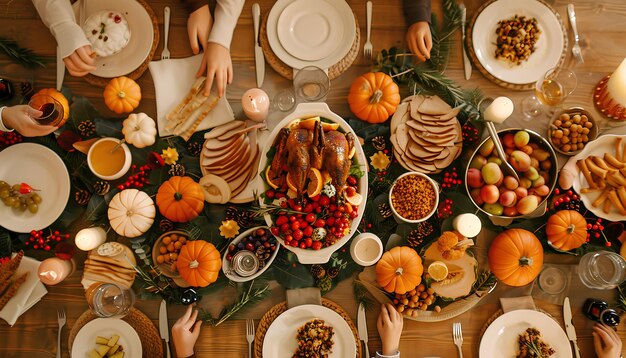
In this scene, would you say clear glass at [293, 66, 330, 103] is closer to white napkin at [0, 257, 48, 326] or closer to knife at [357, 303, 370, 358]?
knife at [357, 303, 370, 358]

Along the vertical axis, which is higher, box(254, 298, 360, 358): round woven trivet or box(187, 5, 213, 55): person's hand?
box(187, 5, 213, 55): person's hand

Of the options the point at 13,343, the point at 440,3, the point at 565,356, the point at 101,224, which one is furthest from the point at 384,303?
the point at 13,343

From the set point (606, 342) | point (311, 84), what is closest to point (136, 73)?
point (311, 84)

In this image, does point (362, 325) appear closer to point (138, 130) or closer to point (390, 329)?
point (390, 329)

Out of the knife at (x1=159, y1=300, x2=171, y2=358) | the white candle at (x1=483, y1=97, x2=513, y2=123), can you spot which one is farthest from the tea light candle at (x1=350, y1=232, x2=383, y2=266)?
the knife at (x1=159, y1=300, x2=171, y2=358)

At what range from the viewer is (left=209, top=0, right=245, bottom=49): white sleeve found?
170 cm

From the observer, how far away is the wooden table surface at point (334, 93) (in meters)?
1.67

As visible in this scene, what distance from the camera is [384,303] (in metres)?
1.69

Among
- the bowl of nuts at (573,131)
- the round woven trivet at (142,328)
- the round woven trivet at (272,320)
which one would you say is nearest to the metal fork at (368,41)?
the bowl of nuts at (573,131)

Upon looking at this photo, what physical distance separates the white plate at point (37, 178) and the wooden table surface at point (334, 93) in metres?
0.27

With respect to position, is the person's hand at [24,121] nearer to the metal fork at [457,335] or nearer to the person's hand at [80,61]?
the person's hand at [80,61]

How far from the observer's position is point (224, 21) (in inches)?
67.0

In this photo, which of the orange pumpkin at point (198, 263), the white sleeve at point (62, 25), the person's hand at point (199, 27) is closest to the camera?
the orange pumpkin at point (198, 263)

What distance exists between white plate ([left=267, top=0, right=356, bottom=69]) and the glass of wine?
0.89m
